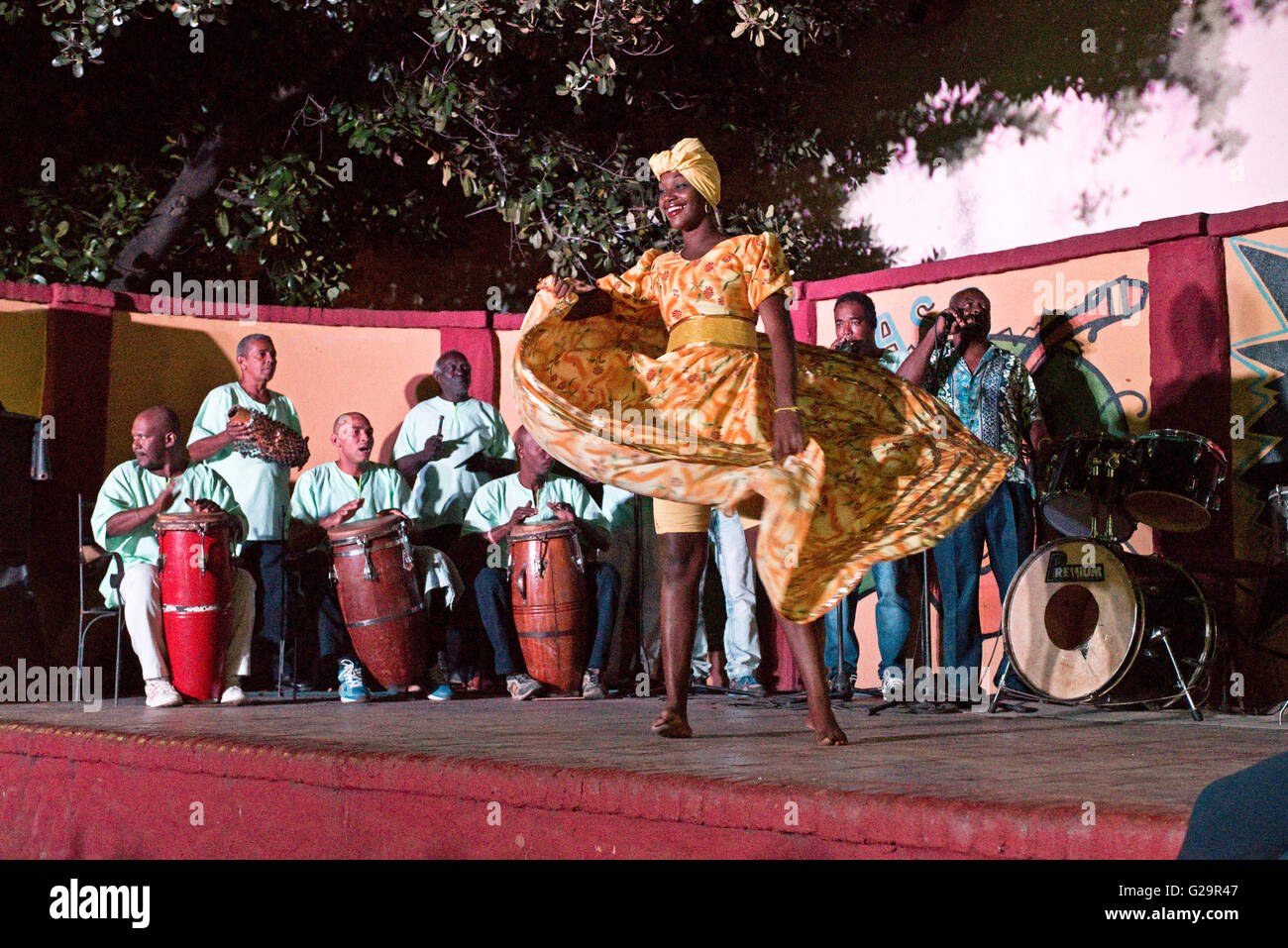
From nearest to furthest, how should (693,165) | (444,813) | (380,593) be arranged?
(444,813)
(693,165)
(380,593)

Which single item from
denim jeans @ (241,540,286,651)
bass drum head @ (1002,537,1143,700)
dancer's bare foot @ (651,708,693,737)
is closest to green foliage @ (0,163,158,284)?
denim jeans @ (241,540,286,651)

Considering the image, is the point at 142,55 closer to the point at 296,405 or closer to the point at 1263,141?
the point at 296,405

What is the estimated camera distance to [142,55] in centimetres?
1111

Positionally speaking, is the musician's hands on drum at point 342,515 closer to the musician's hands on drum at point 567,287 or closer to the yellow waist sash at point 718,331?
the musician's hands on drum at point 567,287

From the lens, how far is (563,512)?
7578mm

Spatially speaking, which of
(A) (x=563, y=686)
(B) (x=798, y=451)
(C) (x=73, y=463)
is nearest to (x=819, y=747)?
(B) (x=798, y=451)

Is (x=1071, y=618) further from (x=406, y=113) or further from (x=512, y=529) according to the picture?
(x=406, y=113)

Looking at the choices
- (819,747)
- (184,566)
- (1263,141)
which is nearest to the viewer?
(819,747)

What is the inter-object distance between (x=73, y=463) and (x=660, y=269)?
4.79m

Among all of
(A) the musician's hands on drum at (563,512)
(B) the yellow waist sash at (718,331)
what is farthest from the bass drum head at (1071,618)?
(A) the musician's hands on drum at (563,512)

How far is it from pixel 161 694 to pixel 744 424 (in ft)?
11.3

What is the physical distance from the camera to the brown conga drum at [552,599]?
24.3ft

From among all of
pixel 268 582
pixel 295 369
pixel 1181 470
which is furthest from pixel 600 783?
pixel 295 369

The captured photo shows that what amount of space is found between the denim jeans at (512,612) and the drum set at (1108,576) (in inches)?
84.6
